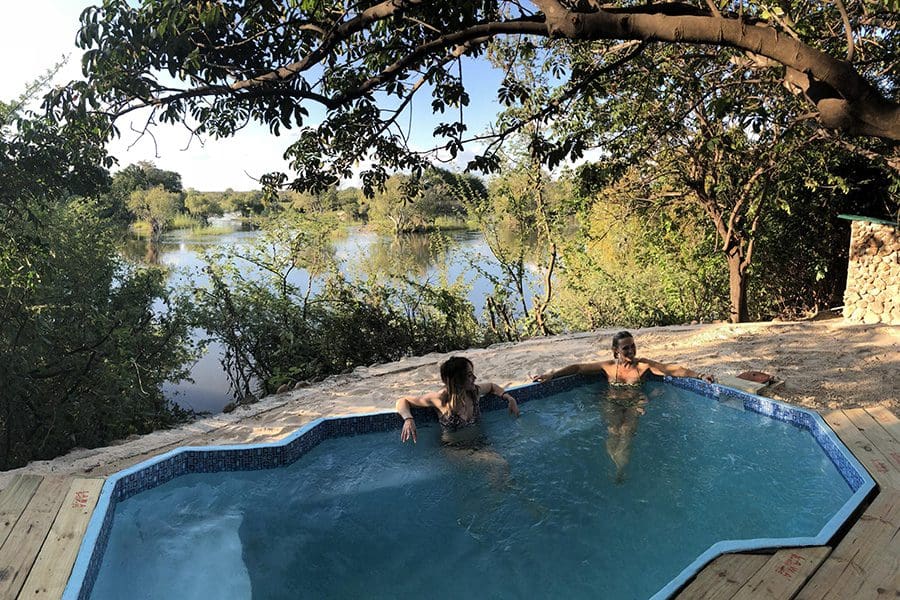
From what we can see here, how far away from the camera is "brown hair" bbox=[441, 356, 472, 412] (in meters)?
4.51

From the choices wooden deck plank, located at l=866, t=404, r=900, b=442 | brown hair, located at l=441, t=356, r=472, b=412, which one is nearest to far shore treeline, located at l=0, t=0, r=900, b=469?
brown hair, located at l=441, t=356, r=472, b=412

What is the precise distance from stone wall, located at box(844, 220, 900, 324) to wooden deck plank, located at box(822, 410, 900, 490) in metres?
4.21

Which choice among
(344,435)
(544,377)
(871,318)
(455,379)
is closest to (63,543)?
(344,435)

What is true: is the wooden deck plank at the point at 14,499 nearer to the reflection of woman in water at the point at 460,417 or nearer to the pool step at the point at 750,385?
the reflection of woman in water at the point at 460,417

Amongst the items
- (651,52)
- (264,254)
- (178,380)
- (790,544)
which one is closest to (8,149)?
(264,254)

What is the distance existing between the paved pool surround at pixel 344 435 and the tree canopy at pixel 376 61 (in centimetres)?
207

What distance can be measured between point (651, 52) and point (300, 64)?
17.3ft

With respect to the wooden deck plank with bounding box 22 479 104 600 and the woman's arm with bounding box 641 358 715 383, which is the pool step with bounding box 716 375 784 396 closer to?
the woman's arm with bounding box 641 358 715 383

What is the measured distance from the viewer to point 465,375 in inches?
180

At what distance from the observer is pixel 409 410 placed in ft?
15.4

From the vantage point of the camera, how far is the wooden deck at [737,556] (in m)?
2.28

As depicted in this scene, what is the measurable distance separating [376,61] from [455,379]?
265cm

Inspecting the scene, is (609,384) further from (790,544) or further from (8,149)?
(8,149)

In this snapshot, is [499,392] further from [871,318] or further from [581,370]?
[871,318]
